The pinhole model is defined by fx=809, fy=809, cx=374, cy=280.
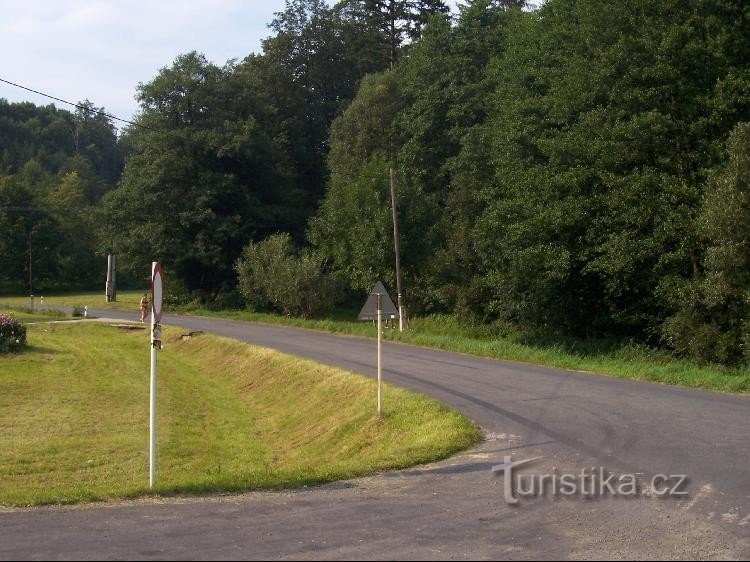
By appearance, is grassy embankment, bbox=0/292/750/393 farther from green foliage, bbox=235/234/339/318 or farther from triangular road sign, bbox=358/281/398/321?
triangular road sign, bbox=358/281/398/321

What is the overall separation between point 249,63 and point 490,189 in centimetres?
3596

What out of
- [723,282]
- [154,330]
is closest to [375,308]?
[154,330]

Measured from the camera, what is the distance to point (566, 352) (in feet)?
96.4

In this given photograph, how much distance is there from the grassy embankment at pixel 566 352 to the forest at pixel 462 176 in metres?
1.49

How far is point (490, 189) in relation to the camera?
140 ft

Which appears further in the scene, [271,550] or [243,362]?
[243,362]

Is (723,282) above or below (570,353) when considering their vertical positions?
above

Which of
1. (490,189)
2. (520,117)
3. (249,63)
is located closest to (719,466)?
(520,117)

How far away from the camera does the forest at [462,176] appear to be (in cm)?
2970

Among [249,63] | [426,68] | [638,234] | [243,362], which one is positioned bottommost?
[243,362]

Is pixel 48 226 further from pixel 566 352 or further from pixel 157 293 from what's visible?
pixel 157 293

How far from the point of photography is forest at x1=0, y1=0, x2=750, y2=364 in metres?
29.7

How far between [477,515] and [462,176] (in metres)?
40.8

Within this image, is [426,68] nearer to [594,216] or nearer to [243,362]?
[594,216]
